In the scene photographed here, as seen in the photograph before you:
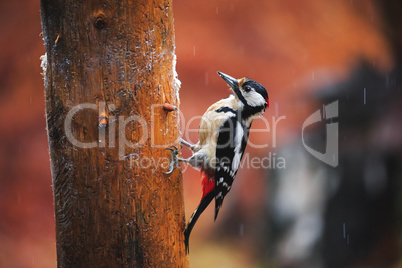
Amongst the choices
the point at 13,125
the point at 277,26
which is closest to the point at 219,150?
the point at 277,26

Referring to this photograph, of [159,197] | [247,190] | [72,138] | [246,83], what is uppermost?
[246,83]

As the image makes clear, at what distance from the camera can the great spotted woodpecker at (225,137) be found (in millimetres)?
2480

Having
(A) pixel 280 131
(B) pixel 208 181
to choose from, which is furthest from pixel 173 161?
(A) pixel 280 131

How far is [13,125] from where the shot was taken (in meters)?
4.29

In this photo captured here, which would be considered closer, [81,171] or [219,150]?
[81,171]

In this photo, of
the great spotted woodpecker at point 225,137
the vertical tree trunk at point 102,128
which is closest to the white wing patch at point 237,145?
the great spotted woodpecker at point 225,137

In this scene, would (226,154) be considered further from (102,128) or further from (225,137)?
(102,128)

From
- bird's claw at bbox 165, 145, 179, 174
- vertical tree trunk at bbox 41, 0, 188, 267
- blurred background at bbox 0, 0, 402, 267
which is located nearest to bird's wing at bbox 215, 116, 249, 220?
bird's claw at bbox 165, 145, 179, 174

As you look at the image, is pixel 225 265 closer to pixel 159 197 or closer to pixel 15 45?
pixel 159 197

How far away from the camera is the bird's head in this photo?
2.60 m

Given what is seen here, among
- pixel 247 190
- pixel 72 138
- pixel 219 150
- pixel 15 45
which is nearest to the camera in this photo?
pixel 72 138

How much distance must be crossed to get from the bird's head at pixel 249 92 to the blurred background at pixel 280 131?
1.69 m

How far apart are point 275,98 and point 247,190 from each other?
49.0 inches

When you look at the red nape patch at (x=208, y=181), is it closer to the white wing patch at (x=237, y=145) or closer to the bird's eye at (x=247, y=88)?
the white wing patch at (x=237, y=145)
